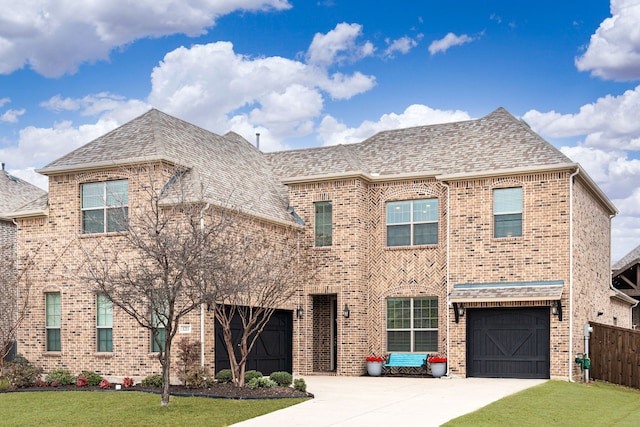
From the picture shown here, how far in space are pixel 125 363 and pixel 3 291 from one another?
14.5ft

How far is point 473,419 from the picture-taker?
623 inches

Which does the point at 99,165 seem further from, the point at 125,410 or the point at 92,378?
the point at 125,410

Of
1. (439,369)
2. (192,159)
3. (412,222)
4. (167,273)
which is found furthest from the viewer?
(412,222)

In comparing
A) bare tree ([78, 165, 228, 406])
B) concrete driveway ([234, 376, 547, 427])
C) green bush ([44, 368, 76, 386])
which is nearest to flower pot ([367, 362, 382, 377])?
concrete driveway ([234, 376, 547, 427])

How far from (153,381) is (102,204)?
19.1ft

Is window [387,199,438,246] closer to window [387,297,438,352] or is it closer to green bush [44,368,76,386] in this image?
window [387,297,438,352]

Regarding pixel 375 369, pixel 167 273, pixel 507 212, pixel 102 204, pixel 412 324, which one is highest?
pixel 102 204

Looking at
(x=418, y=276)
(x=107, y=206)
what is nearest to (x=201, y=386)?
(x=107, y=206)

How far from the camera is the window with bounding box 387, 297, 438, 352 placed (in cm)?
2667

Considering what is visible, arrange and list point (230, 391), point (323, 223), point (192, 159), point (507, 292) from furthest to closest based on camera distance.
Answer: point (323, 223)
point (192, 159)
point (507, 292)
point (230, 391)

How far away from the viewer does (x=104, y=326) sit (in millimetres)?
23969

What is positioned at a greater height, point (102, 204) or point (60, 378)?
point (102, 204)

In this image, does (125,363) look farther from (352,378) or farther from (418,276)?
(418,276)

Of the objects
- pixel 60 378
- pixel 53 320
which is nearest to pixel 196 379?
pixel 60 378
